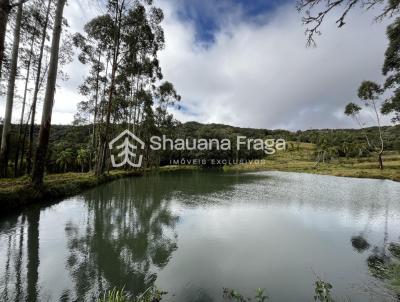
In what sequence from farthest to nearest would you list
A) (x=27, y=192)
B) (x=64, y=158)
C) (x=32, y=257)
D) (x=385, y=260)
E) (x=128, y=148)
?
1. (x=64, y=158)
2. (x=128, y=148)
3. (x=27, y=192)
4. (x=385, y=260)
5. (x=32, y=257)

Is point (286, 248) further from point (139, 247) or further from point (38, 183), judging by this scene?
point (38, 183)

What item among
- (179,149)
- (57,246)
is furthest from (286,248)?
(179,149)

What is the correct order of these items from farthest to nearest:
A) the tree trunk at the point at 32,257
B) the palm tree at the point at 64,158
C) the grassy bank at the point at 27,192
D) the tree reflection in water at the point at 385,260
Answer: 1. the palm tree at the point at 64,158
2. the grassy bank at the point at 27,192
3. the tree reflection in water at the point at 385,260
4. the tree trunk at the point at 32,257

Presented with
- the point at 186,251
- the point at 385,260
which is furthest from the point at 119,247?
the point at 385,260

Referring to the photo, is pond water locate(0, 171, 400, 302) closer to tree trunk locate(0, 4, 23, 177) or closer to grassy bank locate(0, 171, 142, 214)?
grassy bank locate(0, 171, 142, 214)

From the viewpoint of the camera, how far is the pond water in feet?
16.4

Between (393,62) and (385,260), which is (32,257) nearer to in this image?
(385,260)

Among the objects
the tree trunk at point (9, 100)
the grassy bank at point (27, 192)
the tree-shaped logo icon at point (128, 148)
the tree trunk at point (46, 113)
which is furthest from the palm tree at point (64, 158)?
the tree trunk at point (46, 113)

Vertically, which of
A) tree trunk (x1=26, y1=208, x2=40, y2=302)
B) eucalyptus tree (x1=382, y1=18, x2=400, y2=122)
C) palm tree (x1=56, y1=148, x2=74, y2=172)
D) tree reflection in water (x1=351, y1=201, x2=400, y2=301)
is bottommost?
tree reflection in water (x1=351, y1=201, x2=400, y2=301)

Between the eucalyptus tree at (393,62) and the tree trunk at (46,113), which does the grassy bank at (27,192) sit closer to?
the tree trunk at (46,113)

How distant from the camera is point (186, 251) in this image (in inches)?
277

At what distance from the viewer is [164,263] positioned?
6152mm

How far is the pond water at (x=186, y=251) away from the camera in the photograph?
499cm

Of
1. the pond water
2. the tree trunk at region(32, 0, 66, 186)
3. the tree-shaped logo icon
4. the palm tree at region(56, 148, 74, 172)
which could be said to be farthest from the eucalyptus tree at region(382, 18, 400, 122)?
the palm tree at region(56, 148, 74, 172)
